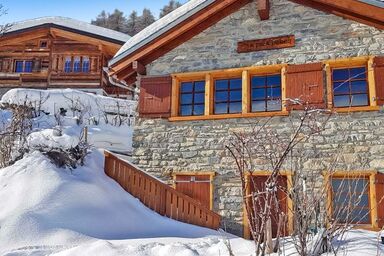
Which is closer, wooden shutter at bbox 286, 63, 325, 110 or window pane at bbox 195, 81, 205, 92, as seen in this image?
wooden shutter at bbox 286, 63, 325, 110

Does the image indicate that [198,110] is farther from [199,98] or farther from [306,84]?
[306,84]

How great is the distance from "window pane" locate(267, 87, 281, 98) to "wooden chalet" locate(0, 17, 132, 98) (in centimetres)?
1330

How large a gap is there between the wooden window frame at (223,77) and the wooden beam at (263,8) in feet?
4.20

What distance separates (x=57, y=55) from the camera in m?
22.1

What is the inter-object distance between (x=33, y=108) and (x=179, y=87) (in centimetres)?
772

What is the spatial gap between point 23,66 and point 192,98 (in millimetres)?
16130

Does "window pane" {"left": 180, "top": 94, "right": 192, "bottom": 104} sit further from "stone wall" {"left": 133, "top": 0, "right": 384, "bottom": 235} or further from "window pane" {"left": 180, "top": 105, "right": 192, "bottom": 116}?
"stone wall" {"left": 133, "top": 0, "right": 384, "bottom": 235}

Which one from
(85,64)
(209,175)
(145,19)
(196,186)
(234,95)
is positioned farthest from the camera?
(145,19)

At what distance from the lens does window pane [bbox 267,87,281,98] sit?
9.33 m

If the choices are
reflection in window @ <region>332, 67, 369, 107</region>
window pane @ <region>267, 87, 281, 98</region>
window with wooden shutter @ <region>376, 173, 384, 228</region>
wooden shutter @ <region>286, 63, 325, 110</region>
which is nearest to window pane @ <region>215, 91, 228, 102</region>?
window pane @ <region>267, 87, 281, 98</region>

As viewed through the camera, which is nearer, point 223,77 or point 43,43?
point 223,77

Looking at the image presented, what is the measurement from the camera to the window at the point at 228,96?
9.67 m

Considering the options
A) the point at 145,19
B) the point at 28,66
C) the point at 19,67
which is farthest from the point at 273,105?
the point at 145,19

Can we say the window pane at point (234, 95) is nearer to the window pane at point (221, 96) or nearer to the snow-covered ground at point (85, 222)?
the window pane at point (221, 96)
